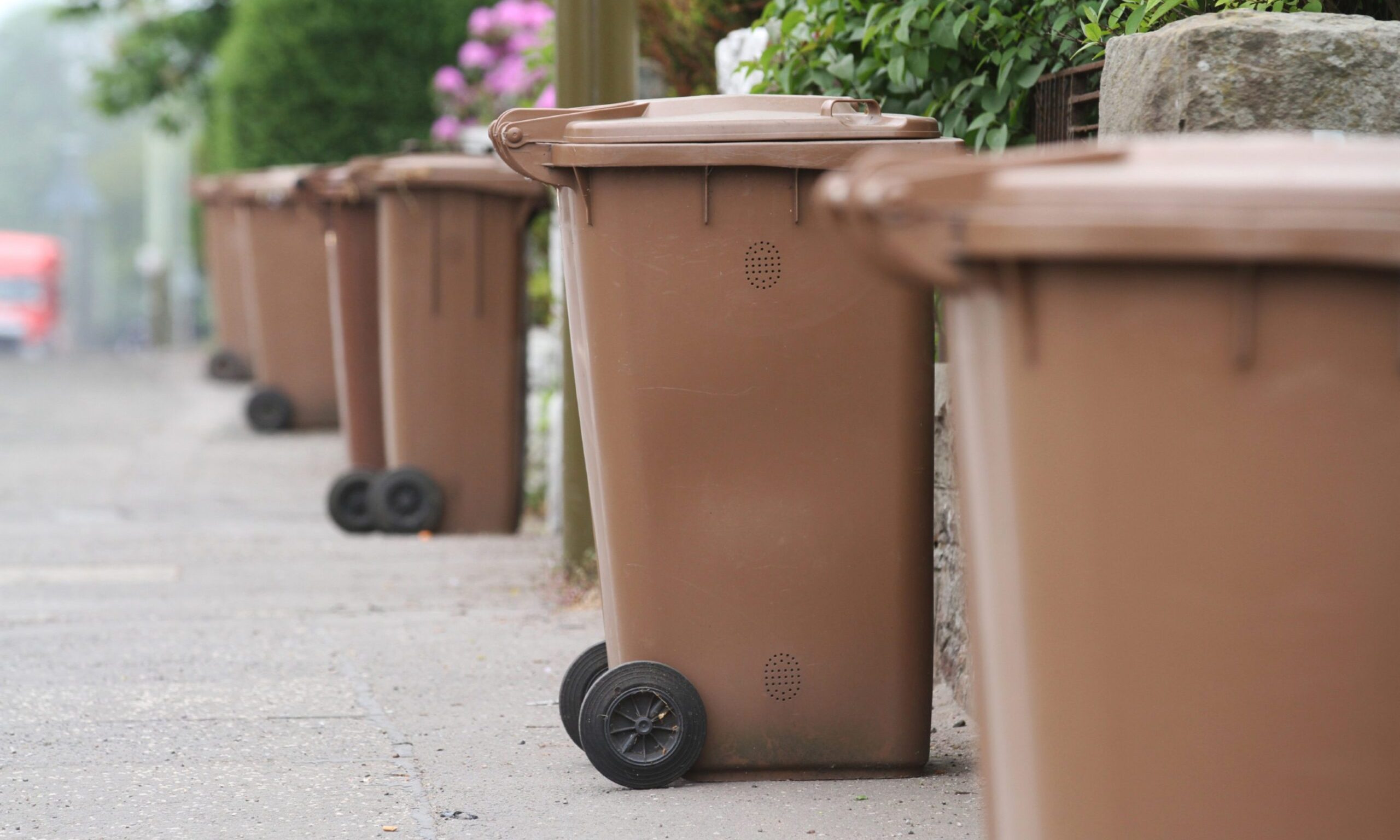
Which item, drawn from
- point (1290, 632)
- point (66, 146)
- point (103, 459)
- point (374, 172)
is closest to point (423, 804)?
point (1290, 632)

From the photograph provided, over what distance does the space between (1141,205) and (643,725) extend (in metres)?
1.86

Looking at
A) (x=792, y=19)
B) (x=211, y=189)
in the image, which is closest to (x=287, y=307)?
(x=211, y=189)

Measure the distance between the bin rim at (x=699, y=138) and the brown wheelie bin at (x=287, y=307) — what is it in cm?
789

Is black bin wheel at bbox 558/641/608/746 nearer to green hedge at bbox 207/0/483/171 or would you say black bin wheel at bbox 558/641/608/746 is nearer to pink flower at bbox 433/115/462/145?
pink flower at bbox 433/115/462/145

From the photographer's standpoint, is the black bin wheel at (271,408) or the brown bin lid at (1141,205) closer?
the brown bin lid at (1141,205)

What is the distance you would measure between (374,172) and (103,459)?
4493 mm

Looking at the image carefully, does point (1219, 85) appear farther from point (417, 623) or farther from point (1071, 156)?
point (417, 623)

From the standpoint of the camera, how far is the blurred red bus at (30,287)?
108ft

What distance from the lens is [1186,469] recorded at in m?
1.88

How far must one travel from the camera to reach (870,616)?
336 cm

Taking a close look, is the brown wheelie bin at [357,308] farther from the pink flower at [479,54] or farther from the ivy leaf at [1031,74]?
the ivy leaf at [1031,74]

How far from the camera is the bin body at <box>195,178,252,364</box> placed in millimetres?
14055

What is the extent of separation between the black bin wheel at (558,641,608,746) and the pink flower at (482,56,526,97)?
5553 millimetres

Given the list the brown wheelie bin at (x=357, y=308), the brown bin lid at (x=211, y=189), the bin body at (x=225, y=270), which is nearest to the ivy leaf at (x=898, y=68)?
the brown wheelie bin at (x=357, y=308)
